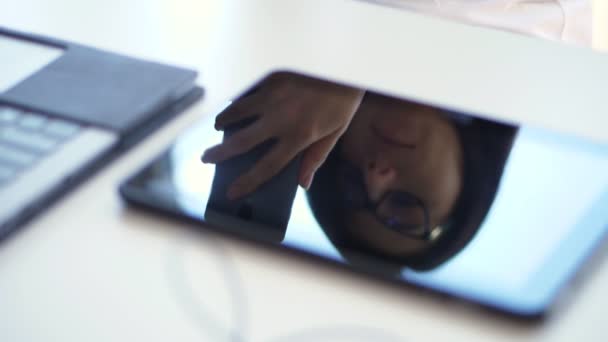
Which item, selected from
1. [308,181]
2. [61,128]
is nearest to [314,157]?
[308,181]

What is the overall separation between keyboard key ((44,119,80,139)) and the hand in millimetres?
71

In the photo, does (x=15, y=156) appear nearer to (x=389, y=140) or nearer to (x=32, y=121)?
(x=32, y=121)

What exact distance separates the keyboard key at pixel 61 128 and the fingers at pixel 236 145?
2.8 inches

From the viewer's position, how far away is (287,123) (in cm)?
39

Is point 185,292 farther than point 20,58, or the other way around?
point 20,58

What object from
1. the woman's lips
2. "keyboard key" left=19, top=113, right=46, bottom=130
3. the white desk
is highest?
the woman's lips

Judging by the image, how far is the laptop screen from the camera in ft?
1.39

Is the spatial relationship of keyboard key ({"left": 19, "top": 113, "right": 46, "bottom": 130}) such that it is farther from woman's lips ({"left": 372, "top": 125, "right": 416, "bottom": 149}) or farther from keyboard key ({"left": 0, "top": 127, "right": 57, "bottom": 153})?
woman's lips ({"left": 372, "top": 125, "right": 416, "bottom": 149})

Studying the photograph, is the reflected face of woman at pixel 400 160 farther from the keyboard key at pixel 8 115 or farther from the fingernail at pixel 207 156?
the keyboard key at pixel 8 115

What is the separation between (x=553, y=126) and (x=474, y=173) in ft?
0.35

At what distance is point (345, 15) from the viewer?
23.0 inches

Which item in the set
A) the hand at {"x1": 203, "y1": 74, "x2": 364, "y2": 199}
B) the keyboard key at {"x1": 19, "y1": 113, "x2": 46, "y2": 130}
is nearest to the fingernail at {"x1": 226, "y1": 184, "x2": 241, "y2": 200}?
the hand at {"x1": 203, "y1": 74, "x2": 364, "y2": 199}

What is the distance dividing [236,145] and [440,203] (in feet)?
0.37

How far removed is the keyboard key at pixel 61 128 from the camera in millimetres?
362
